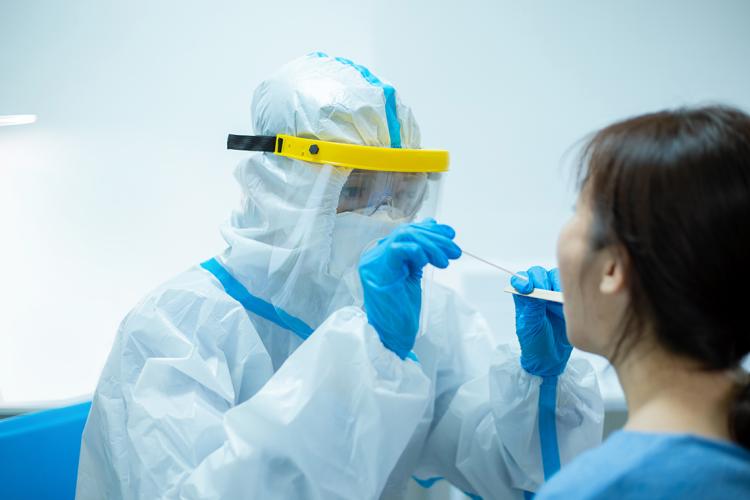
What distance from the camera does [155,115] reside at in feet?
5.80

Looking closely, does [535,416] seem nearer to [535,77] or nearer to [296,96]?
[296,96]

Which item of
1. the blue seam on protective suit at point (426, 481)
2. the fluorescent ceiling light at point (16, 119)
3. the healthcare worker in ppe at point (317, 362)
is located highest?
the fluorescent ceiling light at point (16, 119)

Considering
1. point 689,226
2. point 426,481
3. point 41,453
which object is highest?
point 689,226

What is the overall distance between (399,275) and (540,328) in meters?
0.28

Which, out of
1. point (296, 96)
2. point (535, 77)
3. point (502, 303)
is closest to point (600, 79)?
point (535, 77)

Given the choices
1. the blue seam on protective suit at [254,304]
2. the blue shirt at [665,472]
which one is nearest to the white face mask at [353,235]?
the blue seam on protective suit at [254,304]

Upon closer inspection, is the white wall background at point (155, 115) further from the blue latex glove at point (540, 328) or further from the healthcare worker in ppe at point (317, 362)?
the blue latex glove at point (540, 328)

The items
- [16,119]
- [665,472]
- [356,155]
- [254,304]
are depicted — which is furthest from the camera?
[16,119]

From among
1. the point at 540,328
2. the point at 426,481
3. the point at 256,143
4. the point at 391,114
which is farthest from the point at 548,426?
the point at 256,143

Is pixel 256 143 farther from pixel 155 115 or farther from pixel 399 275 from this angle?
pixel 155 115

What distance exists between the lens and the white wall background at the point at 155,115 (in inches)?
68.9

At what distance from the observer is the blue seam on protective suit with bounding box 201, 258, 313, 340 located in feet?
3.98

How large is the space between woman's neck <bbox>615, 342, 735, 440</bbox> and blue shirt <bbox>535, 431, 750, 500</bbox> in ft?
0.10

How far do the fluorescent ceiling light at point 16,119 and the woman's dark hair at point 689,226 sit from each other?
1.55m
